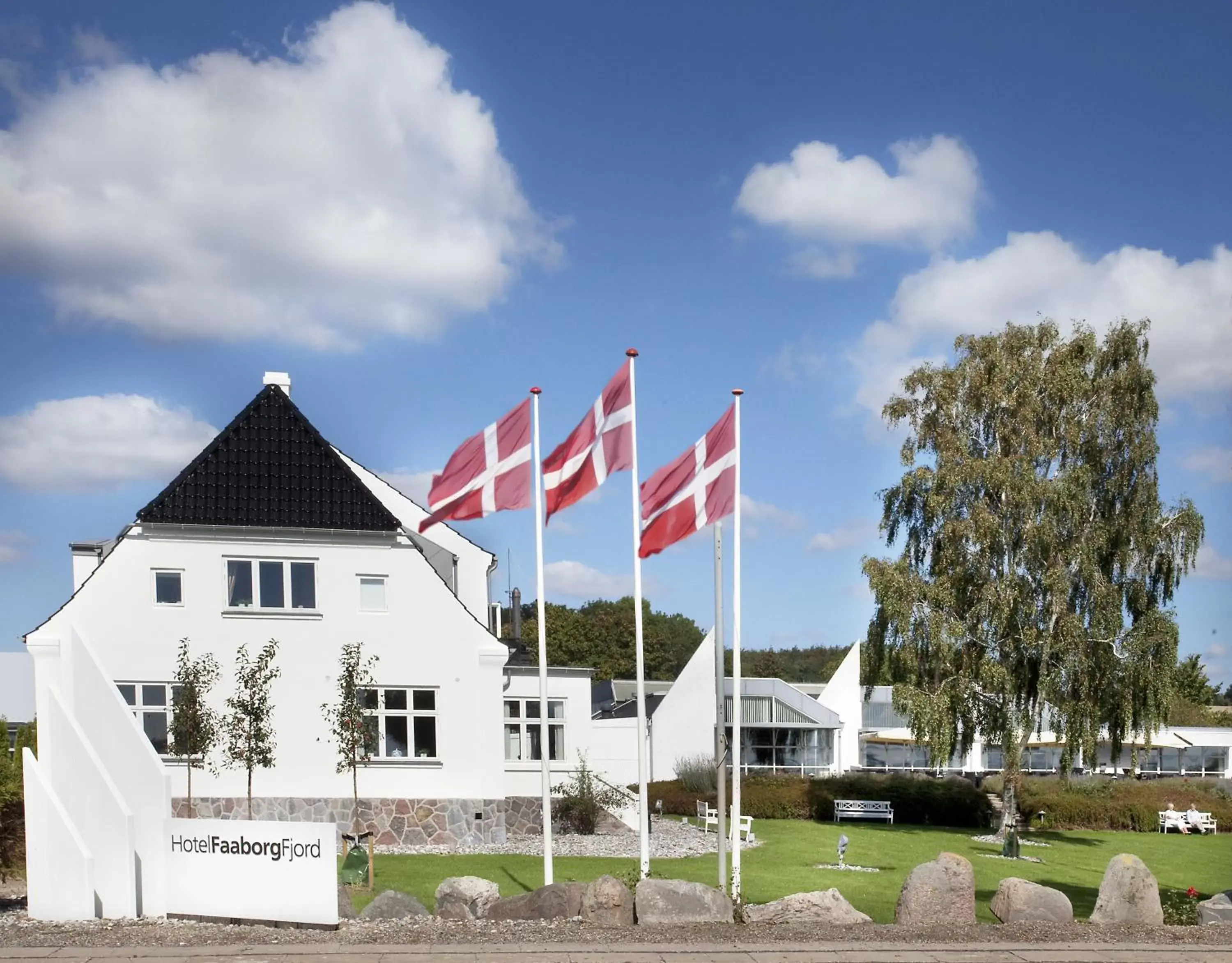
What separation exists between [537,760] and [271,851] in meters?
15.3

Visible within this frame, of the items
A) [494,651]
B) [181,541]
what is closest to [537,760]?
[494,651]

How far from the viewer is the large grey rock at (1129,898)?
45.8 feet

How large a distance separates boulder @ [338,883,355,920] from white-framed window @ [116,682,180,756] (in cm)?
1253

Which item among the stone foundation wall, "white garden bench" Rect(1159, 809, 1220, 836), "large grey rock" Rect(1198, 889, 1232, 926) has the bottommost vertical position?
"white garden bench" Rect(1159, 809, 1220, 836)

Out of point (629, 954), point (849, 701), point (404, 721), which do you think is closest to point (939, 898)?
point (629, 954)

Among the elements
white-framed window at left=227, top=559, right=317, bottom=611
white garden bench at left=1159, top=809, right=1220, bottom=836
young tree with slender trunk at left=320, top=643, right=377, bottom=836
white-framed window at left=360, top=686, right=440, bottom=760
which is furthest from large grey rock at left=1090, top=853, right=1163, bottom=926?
white garden bench at left=1159, top=809, right=1220, bottom=836

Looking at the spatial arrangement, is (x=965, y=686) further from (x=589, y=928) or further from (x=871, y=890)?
(x=589, y=928)

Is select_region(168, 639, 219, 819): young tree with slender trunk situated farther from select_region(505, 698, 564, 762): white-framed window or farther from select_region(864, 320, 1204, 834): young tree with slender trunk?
select_region(864, 320, 1204, 834): young tree with slender trunk

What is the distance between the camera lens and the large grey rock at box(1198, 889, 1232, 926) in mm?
14094

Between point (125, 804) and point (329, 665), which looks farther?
point (329, 665)

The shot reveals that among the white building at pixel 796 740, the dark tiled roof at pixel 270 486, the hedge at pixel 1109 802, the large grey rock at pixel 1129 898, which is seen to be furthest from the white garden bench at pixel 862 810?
the large grey rock at pixel 1129 898

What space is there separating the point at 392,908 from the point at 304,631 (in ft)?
43.0

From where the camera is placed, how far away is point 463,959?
11.3m

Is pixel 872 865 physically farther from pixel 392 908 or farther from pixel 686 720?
pixel 686 720
